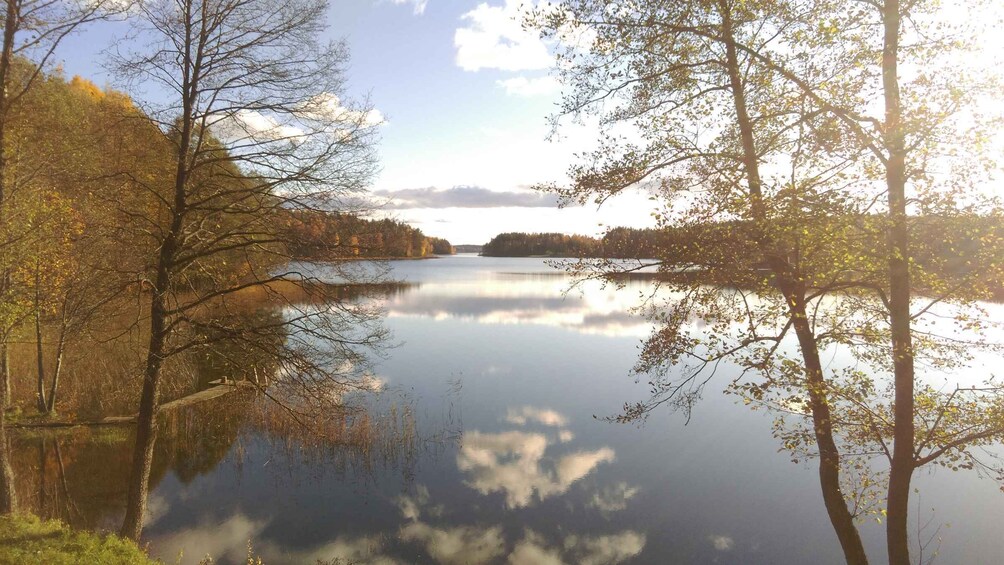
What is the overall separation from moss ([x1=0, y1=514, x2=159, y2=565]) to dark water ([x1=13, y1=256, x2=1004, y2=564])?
280cm

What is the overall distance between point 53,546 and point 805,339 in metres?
12.0

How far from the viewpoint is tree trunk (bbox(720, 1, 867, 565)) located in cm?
732

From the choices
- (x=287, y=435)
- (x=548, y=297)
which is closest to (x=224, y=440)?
(x=287, y=435)

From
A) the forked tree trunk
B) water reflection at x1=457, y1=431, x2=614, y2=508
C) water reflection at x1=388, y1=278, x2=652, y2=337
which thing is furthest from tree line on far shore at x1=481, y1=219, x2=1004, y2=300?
water reflection at x1=388, y1=278, x2=652, y2=337

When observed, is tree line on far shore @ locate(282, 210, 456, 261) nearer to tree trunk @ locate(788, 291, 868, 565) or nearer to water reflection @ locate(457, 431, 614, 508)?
tree trunk @ locate(788, 291, 868, 565)

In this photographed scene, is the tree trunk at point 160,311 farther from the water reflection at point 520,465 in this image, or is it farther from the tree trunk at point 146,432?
the water reflection at point 520,465

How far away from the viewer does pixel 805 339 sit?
780 cm

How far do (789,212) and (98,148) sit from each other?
12165mm

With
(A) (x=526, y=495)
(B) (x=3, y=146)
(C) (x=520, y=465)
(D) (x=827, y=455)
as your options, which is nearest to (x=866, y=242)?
(D) (x=827, y=455)

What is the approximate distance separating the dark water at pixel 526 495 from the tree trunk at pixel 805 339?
3775 mm

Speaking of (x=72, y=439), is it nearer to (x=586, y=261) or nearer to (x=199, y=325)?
Result: (x=199, y=325)

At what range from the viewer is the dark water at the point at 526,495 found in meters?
11.4

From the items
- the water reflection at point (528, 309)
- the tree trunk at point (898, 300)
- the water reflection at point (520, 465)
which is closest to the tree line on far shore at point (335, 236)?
the water reflection at point (520, 465)

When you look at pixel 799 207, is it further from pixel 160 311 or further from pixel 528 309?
pixel 528 309
